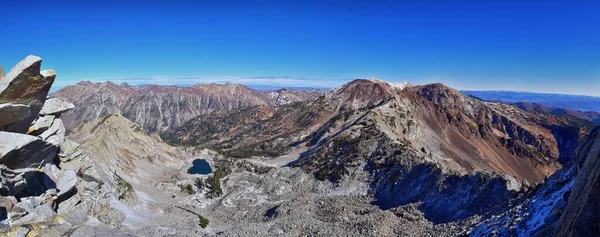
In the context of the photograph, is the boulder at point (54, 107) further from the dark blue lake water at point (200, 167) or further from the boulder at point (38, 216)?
the dark blue lake water at point (200, 167)

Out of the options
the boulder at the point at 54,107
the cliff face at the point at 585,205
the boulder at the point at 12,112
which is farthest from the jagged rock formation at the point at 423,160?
the boulder at the point at 54,107

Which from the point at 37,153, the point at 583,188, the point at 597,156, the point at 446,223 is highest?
the point at 597,156

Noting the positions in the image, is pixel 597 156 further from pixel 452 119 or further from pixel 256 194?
pixel 452 119

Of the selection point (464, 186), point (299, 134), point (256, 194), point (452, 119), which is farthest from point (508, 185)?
point (299, 134)

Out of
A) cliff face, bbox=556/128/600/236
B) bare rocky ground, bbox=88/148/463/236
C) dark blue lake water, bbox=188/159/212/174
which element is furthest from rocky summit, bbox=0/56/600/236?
dark blue lake water, bbox=188/159/212/174

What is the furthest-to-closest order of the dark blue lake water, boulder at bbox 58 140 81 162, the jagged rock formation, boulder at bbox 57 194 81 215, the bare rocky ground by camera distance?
1. the dark blue lake water
2. the jagged rock formation
3. the bare rocky ground
4. boulder at bbox 58 140 81 162
5. boulder at bbox 57 194 81 215

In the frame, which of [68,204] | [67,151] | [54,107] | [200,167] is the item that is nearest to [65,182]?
[68,204]

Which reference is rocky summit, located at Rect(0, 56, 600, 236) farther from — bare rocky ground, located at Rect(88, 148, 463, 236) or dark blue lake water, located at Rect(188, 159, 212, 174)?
dark blue lake water, located at Rect(188, 159, 212, 174)
